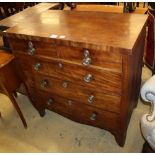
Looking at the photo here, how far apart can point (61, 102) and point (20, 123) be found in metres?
0.53

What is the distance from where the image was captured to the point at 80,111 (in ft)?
4.33

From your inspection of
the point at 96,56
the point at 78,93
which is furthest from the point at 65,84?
the point at 96,56

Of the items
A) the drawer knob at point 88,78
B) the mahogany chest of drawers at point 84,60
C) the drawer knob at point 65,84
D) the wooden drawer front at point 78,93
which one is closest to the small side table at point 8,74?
the mahogany chest of drawers at point 84,60

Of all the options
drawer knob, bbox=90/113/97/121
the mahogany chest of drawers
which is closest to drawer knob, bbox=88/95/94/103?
the mahogany chest of drawers

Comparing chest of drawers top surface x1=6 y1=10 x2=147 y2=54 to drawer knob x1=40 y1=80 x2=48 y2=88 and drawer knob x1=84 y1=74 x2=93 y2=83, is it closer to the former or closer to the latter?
drawer knob x1=84 y1=74 x2=93 y2=83

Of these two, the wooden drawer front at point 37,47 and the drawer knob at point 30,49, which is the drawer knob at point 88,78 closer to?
the wooden drawer front at point 37,47

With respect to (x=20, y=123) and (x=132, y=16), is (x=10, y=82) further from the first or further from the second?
(x=132, y=16)

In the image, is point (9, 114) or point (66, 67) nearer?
point (66, 67)

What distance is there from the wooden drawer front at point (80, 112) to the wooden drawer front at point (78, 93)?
53 millimetres

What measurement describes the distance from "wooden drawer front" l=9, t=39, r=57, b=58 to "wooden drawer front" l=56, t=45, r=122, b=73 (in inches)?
1.9

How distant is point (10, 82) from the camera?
1.41 m

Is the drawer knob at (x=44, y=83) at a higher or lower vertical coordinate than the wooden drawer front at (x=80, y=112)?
higher

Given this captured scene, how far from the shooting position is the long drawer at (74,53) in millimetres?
912

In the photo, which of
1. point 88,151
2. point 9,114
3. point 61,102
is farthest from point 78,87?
point 9,114
